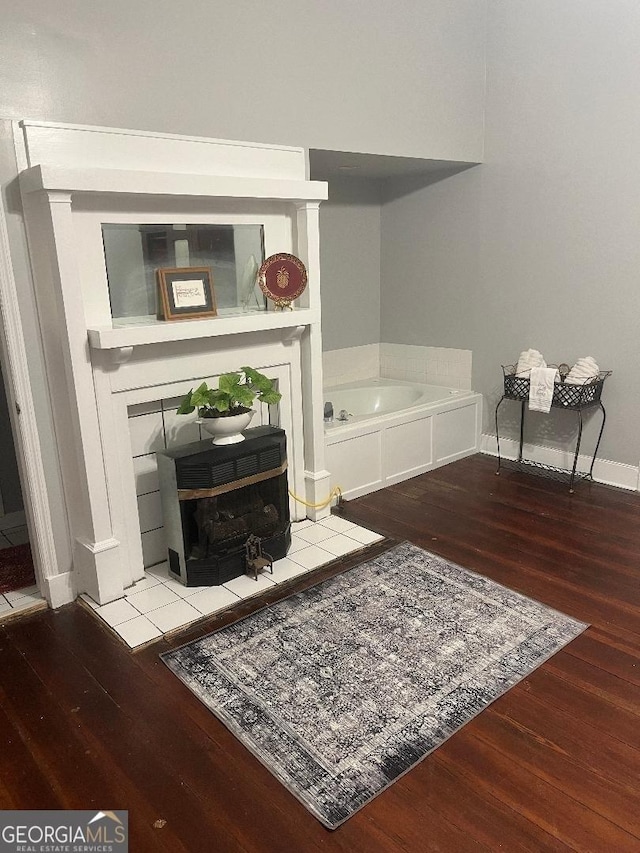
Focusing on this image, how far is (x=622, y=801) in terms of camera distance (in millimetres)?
1868

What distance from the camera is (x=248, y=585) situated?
3.07 meters

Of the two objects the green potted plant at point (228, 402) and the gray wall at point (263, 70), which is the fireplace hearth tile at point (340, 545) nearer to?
the green potted plant at point (228, 402)

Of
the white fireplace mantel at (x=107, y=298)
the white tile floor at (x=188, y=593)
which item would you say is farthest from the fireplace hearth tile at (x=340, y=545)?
the white fireplace mantel at (x=107, y=298)

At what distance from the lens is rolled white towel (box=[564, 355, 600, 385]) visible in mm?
4035

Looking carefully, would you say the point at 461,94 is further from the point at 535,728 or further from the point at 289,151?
the point at 535,728

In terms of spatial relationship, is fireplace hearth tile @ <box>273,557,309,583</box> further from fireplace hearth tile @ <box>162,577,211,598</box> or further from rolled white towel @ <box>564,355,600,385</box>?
rolled white towel @ <box>564,355,600,385</box>

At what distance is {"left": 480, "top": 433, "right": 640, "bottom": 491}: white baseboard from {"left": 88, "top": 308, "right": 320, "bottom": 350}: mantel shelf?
195 centimetres

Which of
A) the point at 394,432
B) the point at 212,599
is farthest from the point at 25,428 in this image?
the point at 394,432

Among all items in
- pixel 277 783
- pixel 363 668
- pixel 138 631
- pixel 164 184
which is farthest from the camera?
pixel 164 184

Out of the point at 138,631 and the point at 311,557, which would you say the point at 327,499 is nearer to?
the point at 311,557

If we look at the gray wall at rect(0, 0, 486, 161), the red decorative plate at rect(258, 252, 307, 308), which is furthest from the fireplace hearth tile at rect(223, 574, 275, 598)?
the gray wall at rect(0, 0, 486, 161)

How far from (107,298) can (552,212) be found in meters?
2.88

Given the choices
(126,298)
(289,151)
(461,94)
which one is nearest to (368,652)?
(126,298)

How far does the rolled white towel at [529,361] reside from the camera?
4305mm
